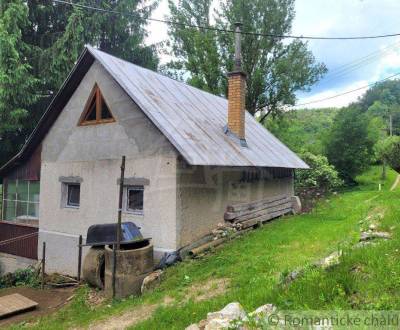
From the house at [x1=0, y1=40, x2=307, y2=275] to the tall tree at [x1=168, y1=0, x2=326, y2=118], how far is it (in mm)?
16899

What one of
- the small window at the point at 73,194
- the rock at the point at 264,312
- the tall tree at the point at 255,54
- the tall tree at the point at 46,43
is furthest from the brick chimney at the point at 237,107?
the tall tree at the point at 255,54

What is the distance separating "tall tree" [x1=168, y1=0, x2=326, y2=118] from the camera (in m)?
28.5

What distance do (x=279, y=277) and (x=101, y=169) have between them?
6.73 meters

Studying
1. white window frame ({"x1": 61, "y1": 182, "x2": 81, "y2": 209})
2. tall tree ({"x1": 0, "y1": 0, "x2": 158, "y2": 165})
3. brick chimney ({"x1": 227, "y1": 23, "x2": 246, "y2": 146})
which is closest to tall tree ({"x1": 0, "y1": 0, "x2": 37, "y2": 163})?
tall tree ({"x1": 0, "y1": 0, "x2": 158, "y2": 165})

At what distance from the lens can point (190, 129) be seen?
1000 cm

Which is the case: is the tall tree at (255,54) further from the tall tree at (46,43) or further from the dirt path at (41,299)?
the dirt path at (41,299)

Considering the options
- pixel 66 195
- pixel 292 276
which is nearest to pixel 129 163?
pixel 66 195

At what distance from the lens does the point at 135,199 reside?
32.1ft

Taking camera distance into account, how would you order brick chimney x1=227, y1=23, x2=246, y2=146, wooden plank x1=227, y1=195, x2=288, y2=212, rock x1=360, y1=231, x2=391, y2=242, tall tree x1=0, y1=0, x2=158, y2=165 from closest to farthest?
rock x1=360, y1=231, x2=391, y2=242
wooden plank x1=227, y1=195, x2=288, y2=212
brick chimney x1=227, y1=23, x2=246, y2=146
tall tree x1=0, y1=0, x2=158, y2=165

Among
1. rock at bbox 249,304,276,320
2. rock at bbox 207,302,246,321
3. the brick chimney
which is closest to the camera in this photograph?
rock at bbox 249,304,276,320

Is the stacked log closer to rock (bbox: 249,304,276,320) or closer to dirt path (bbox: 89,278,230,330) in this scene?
dirt path (bbox: 89,278,230,330)

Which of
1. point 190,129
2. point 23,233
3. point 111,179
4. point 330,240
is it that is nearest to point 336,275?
point 330,240

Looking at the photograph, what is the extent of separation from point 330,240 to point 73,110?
29.3ft

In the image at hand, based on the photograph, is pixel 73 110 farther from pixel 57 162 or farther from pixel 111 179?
pixel 111 179
